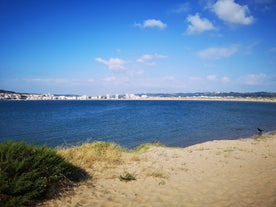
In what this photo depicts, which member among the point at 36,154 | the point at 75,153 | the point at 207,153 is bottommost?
the point at 207,153

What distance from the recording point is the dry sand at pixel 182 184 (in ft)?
23.6

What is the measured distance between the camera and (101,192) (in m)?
7.76

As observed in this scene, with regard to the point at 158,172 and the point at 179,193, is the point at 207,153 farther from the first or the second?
the point at 179,193

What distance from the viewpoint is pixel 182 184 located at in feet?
29.4

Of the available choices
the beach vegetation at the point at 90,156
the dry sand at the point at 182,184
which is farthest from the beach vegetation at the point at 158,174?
the beach vegetation at the point at 90,156

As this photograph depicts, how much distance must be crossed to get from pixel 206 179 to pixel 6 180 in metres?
6.85

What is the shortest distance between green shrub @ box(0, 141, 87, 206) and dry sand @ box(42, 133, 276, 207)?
1.62 ft

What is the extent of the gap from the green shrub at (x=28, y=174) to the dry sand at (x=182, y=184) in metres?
0.49

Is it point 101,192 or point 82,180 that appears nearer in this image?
point 101,192

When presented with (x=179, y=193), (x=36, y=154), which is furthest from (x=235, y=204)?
(x=36, y=154)

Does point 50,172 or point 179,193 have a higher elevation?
point 50,172

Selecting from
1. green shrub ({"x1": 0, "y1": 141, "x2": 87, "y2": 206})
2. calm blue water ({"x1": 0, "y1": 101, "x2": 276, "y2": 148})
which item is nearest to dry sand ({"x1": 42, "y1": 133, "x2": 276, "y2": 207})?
green shrub ({"x1": 0, "y1": 141, "x2": 87, "y2": 206})

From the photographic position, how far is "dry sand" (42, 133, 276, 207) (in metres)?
7.21

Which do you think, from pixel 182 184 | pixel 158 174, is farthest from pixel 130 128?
pixel 182 184
